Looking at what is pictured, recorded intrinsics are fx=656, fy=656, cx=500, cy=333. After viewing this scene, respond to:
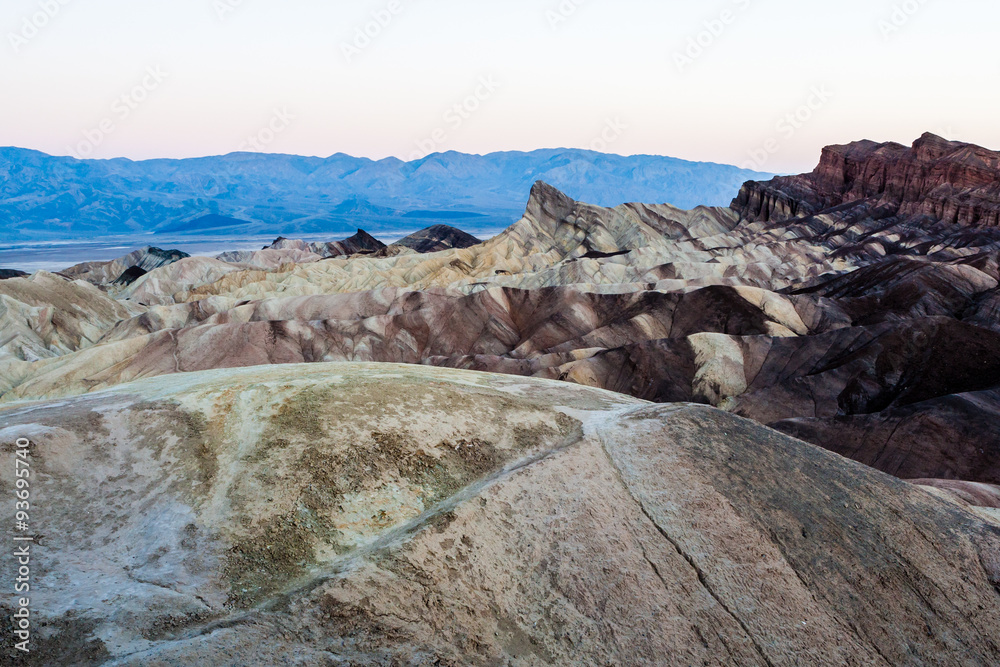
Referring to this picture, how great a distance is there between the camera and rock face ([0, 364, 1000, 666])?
7863mm

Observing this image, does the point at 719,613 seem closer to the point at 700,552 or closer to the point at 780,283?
the point at 700,552

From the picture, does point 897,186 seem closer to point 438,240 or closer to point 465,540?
point 438,240

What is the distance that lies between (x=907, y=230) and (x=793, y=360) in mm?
47535

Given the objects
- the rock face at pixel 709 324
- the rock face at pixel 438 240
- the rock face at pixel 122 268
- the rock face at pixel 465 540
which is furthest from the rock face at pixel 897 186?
the rock face at pixel 122 268

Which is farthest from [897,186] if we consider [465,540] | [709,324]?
[465,540]

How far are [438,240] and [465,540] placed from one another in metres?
92.7

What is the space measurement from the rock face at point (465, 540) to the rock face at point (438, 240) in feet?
281

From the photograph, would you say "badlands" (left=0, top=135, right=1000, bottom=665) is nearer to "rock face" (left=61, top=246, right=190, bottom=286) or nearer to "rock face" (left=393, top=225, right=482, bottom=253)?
"rock face" (left=61, top=246, right=190, bottom=286)

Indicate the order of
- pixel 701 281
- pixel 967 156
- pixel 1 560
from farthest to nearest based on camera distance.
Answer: pixel 967 156 < pixel 701 281 < pixel 1 560

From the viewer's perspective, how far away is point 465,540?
9.24m

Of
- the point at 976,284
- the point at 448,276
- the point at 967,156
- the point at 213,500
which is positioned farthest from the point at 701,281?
the point at 967,156

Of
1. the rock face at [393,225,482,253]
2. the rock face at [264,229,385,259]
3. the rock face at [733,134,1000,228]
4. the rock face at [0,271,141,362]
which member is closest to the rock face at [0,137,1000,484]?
the rock face at [733,134,1000,228]

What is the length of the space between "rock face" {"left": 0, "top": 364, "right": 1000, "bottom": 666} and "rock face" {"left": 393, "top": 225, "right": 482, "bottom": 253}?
281 ft

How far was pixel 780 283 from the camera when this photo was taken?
53.2 meters
